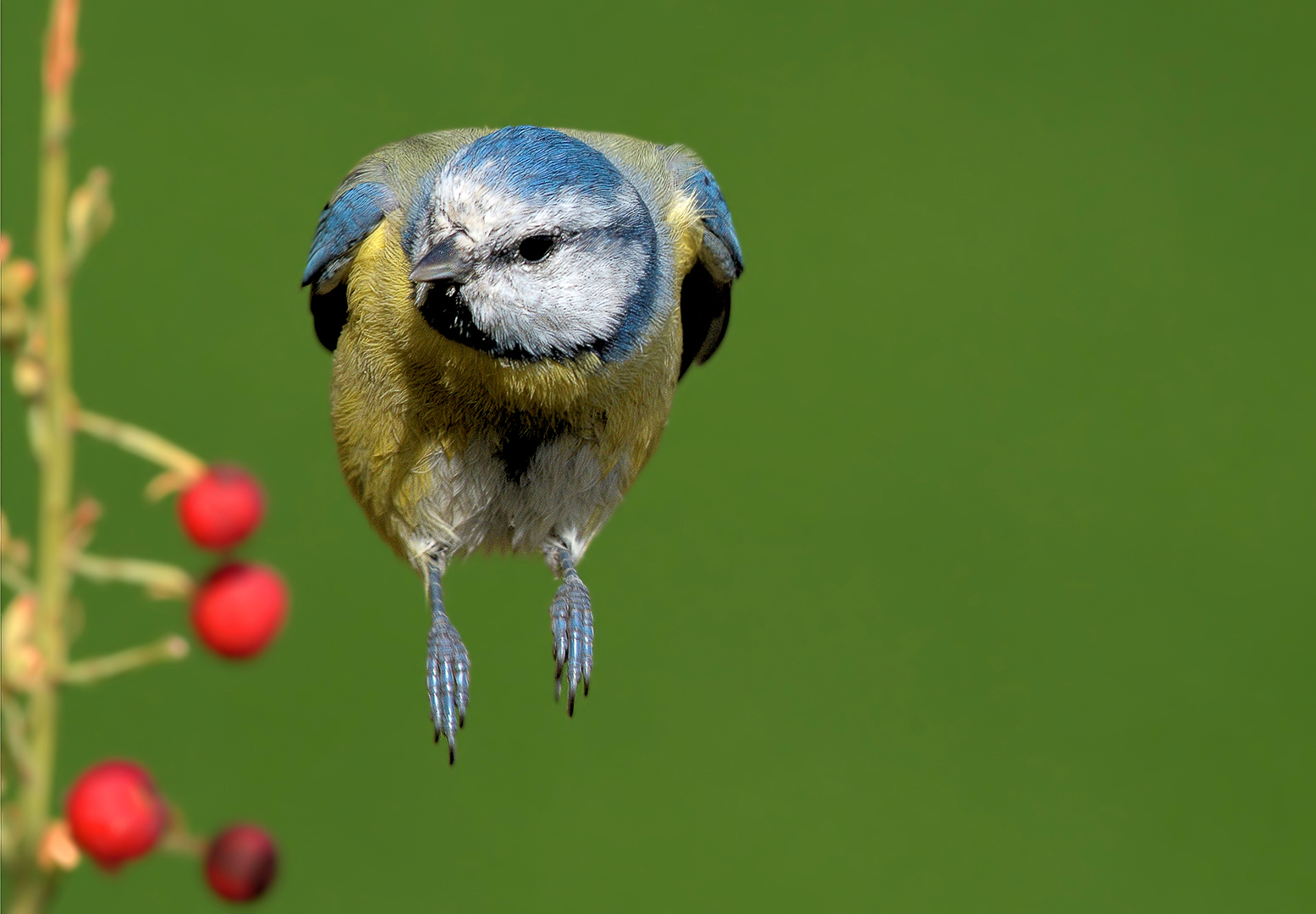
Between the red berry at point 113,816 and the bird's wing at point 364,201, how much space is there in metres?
0.91

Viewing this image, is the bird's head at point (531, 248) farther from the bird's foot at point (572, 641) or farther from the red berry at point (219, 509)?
the red berry at point (219, 509)

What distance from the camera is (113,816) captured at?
1.17ft

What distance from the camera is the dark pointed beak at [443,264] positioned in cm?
98

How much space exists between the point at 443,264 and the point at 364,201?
0.36 meters

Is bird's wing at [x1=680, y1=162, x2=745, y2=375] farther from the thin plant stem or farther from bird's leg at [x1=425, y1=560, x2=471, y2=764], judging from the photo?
the thin plant stem

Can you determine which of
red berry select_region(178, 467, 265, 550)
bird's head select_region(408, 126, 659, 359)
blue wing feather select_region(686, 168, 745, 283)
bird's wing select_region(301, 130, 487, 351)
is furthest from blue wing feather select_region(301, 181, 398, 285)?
red berry select_region(178, 467, 265, 550)

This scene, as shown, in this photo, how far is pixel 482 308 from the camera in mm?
1043

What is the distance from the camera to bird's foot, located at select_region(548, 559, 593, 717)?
119cm

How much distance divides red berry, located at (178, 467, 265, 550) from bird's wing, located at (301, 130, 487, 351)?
2.93ft

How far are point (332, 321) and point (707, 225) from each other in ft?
1.31

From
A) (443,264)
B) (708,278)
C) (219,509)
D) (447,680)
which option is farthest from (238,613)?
(708,278)

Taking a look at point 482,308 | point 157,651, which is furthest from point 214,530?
point 482,308

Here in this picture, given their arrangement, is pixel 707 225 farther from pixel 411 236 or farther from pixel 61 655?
pixel 61 655

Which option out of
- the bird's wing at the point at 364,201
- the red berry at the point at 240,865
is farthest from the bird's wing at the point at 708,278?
the red berry at the point at 240,865
